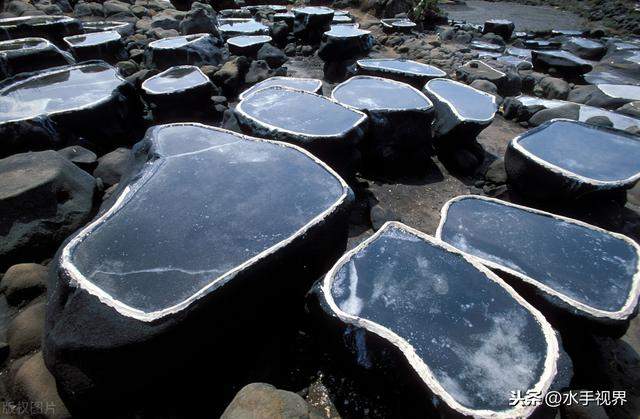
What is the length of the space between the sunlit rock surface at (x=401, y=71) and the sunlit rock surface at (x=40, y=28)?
615 centimetres

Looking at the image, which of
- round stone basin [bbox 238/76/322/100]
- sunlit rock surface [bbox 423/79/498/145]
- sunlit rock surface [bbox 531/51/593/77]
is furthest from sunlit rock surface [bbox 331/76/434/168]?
sunlit rock surface [bbox 531/51/593/77]

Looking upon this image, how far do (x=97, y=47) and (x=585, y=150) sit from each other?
7.74 metres

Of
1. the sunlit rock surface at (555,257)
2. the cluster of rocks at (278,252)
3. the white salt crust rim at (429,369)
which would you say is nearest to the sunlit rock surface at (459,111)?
the cluster of rocks at (278,252)

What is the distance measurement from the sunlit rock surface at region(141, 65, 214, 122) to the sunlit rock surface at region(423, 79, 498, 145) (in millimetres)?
3216

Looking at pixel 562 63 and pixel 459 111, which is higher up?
pixel 459 111

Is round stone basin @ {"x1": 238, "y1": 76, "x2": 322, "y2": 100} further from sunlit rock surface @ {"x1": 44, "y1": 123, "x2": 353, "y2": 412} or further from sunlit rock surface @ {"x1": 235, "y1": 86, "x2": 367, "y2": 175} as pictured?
sunlit rock surface @ {"x1": 44, "y1": 123, "x2": 353, "y2": 412}

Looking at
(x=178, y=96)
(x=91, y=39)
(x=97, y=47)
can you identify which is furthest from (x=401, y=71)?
(x=91, y=39)

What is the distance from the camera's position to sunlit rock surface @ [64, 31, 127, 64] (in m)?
6.59

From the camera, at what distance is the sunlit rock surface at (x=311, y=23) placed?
9.50m

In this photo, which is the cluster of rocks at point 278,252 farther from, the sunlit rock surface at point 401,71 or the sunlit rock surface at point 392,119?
the sunlit rock surface at point 401,71

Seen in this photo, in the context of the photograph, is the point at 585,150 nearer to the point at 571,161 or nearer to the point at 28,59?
the point at 571,161

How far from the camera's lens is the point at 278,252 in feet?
7.23

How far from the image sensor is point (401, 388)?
76.7 inches

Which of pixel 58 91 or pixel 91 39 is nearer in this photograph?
pixel 58 91
